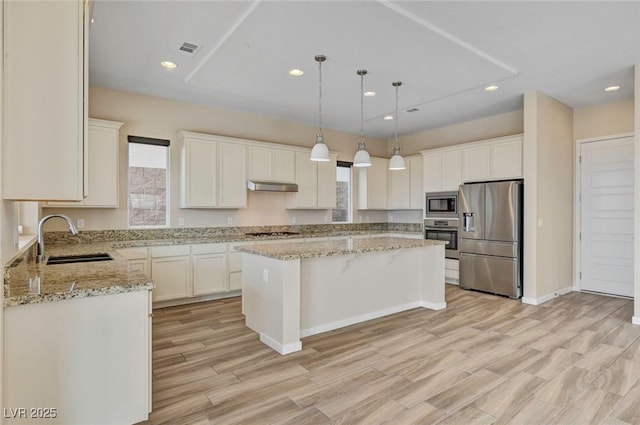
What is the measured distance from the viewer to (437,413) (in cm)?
220

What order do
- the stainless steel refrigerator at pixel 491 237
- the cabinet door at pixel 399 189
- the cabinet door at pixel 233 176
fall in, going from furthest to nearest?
1. the cabinet door at pixel 399 189
2. the cabinet door at pixel 233 176
3. the stainless steel refrigerator at pixel 491 237

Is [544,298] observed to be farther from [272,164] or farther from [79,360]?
[79,360]

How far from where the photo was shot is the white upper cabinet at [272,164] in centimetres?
546

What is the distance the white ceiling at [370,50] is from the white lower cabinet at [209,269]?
210 centimetres

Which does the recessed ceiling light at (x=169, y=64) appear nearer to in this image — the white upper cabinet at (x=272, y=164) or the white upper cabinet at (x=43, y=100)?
the white upper cabinet at (x=272, y=164)

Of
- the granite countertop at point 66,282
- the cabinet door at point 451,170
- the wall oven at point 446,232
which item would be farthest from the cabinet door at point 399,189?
the granite countertop at point 66,282

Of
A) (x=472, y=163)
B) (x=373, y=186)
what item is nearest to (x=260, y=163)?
(x=373, y=186)

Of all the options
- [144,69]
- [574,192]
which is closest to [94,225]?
[144,69]

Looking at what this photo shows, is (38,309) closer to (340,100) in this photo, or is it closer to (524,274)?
(340,100)

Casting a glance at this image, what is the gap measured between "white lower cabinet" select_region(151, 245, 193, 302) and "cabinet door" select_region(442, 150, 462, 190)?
424 centimetres

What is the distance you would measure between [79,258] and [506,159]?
5.43 metres

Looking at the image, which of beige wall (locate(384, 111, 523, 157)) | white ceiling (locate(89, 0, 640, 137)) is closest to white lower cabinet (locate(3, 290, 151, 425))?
white ceiling (locate(89, 0, 640, 137))

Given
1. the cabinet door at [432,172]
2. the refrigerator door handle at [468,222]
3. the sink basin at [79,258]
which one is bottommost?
the sink basin at [79,258]

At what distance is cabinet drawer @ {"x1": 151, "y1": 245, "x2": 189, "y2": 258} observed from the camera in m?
4.39
